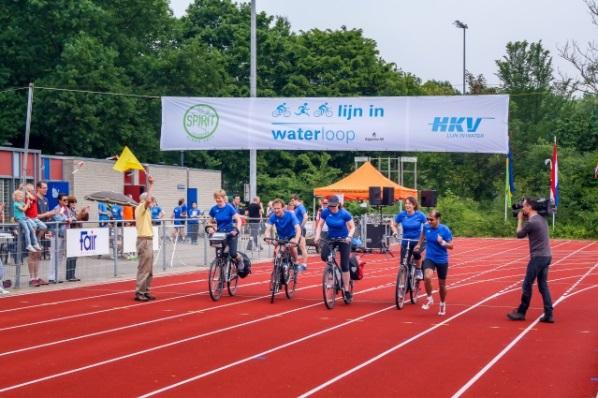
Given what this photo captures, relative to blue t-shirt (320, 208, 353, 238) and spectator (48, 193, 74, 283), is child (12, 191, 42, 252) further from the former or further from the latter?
blue t-shirt (320, 208, 353, 238)

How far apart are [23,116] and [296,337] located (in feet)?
119

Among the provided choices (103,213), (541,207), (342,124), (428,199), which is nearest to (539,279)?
(541,207)

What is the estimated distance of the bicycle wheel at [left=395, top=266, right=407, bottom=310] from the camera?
15.8m

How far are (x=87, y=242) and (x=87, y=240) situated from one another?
4 cm

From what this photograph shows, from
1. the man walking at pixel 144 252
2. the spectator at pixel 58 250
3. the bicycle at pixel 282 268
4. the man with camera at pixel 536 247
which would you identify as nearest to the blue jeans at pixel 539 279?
the man with camera at pixel 536 247

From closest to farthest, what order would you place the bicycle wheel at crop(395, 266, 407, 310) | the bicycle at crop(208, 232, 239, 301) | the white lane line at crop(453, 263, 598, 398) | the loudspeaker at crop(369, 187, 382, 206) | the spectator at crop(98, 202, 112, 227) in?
the white lane line at crop(453, 263, 598, 398) → the bicycle wheel at crop(395, 266, 407, 310) → the bicycle at crop(208, 232, 239, 301) → the spectator at crop(98, 202, 112, 227) → the loudspeaker at crop(369, 187, 382, 206)

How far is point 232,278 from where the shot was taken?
1772 cm

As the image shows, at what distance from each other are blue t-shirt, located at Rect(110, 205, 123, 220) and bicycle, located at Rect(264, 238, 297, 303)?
1197 cm

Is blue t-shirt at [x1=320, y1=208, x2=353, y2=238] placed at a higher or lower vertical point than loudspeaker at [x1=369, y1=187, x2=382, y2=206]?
lower

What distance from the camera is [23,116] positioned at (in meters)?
46.2

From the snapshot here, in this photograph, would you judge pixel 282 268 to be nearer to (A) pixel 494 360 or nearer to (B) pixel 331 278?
(B) pixel 331 278

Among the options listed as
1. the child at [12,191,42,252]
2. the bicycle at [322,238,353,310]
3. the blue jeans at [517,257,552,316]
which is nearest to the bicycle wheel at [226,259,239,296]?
the bicycle at [322,238,353,310]

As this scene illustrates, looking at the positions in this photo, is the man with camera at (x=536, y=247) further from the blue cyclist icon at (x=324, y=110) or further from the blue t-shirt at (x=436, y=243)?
the blue cyclist icon at (x=324, y=110)

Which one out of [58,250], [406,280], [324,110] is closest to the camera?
[406,280]
